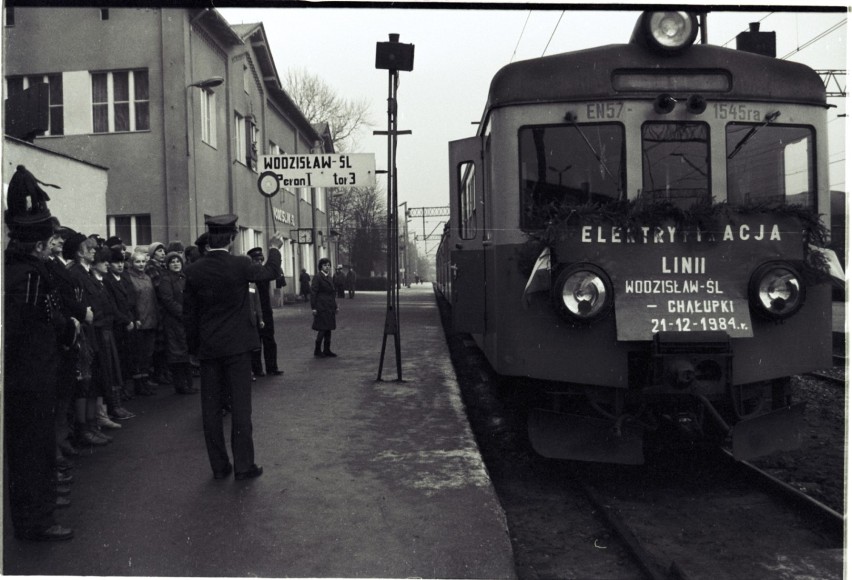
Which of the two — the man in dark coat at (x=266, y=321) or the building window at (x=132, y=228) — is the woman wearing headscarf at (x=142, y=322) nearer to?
the man in dark coat at (x=266, y=321)

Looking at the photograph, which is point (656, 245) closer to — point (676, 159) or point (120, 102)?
point (676, 159)

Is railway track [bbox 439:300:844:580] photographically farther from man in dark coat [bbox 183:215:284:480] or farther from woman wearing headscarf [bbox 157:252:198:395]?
woman wearing headscarf [bbox 157:252:198:395]

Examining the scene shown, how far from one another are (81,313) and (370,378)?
5.34 metres

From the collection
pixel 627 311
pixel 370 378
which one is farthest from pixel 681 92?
pixel 370 378

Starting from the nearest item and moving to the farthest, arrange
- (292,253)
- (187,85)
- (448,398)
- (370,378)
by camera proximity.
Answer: (448,398) → (370,378) → (187,85) → (292,253)

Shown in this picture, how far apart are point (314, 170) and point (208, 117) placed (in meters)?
7.70

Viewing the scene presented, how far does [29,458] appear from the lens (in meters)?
3.96

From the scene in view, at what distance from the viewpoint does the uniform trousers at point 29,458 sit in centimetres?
393

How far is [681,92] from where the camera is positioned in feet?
17.7

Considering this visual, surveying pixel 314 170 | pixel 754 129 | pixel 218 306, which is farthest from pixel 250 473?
pixel 754 129

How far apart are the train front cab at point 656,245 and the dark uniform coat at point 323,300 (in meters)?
5.97

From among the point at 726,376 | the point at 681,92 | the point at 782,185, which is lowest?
the point at 726,376

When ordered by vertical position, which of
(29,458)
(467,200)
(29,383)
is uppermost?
(467,200)

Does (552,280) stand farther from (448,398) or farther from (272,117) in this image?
(272,117)
